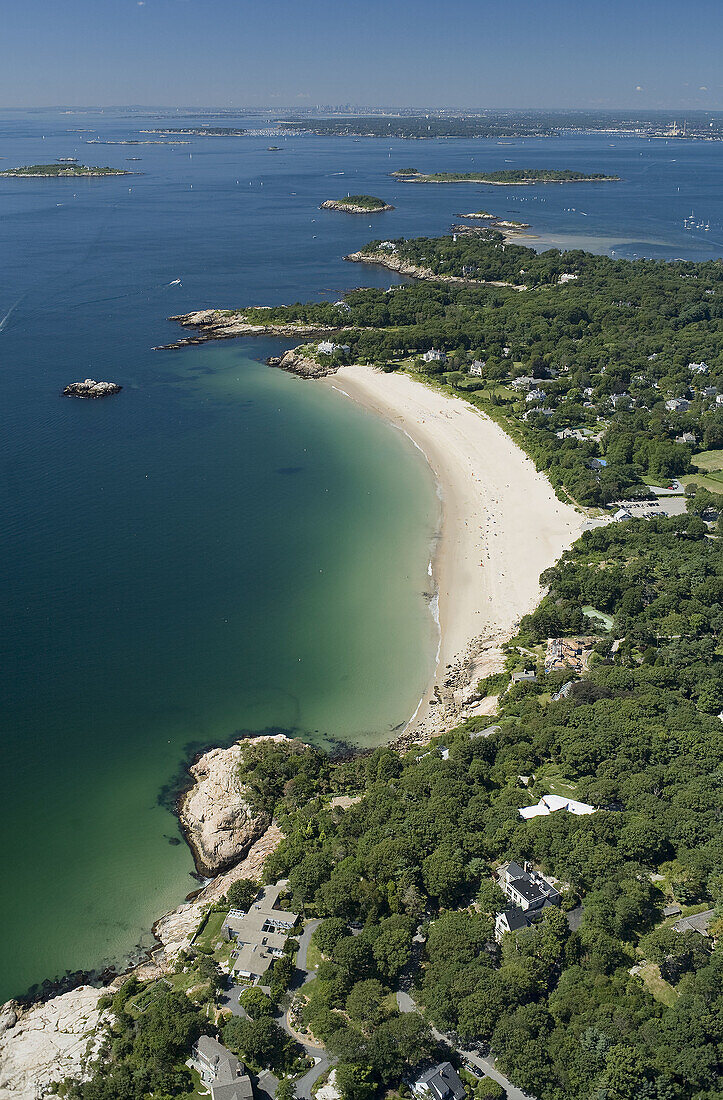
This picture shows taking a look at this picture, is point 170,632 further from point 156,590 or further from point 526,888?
point 526,888

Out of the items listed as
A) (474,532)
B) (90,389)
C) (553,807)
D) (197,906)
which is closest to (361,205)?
(90,389)

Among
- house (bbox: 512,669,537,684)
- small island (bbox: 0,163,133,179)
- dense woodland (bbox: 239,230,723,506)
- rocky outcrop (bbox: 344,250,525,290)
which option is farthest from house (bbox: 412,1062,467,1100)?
small island (bbox: 0,163,133,179)

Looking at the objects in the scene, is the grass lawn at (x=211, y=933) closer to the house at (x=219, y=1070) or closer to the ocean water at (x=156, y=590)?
the ocean water at (x=156, y=590)

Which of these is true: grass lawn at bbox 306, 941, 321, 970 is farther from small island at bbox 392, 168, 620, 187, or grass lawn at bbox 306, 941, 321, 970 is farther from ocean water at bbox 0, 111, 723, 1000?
small island at bbox 392, 168, 620, 187

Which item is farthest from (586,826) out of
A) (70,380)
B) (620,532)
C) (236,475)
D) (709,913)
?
(70,380)

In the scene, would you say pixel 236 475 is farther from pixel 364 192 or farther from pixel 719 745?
pixel 364 192

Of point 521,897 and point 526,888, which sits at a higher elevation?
point 526,888

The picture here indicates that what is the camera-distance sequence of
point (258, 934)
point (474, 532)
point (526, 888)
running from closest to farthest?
point (258, 934)
point (526, 888)
point (474, 532)
